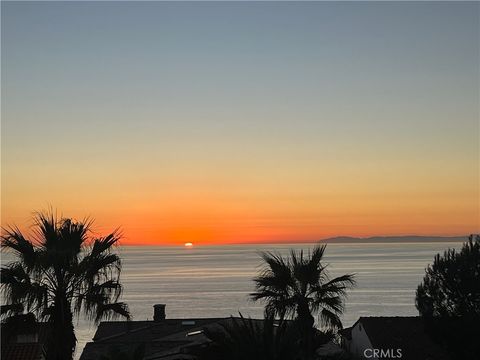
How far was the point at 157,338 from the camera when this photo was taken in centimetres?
2977

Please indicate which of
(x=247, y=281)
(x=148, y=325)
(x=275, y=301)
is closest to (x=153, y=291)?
(x=247, y=281)

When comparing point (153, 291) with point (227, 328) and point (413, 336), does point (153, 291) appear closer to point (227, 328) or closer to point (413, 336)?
point (413, 336)

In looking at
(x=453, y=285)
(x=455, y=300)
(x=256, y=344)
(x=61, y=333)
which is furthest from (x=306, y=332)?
(x=453, y=285)

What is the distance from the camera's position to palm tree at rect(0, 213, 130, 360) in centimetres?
1557

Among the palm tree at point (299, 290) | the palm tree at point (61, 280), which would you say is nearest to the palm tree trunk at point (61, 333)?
the palm tree at point (61, 280)

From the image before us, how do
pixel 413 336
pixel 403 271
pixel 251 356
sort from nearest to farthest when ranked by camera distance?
pixel 251 356 → pixel 413 336 → pixel 403 271

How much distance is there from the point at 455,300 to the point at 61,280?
2400 cm

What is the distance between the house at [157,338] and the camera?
23.7m

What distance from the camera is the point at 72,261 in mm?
15938

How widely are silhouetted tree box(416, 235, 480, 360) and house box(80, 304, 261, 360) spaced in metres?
10.6

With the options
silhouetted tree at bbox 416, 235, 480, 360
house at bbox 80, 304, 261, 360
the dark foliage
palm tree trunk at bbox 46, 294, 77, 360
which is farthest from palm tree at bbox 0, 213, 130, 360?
silhouetted tree at bbox 416, 235, 480, 360

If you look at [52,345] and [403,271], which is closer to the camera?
[52,345]

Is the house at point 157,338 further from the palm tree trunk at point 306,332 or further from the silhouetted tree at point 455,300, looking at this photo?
the silhouetted tree at point 455,300

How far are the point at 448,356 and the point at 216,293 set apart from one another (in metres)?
109
